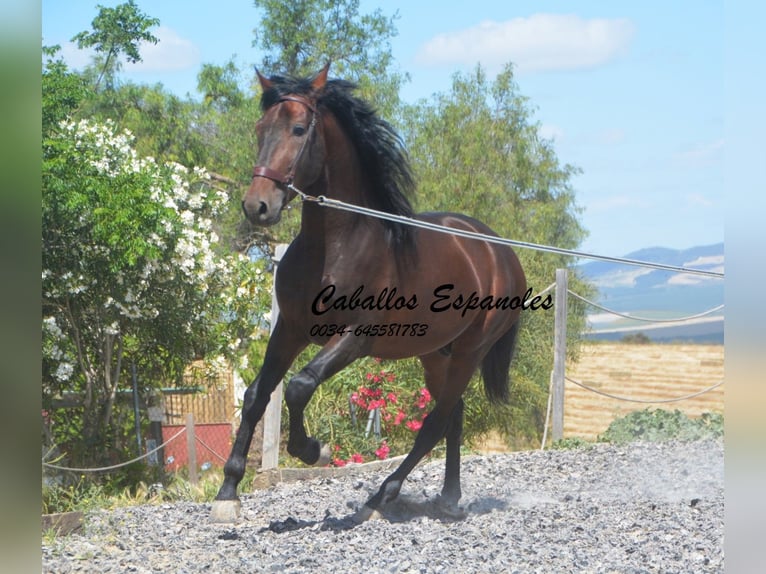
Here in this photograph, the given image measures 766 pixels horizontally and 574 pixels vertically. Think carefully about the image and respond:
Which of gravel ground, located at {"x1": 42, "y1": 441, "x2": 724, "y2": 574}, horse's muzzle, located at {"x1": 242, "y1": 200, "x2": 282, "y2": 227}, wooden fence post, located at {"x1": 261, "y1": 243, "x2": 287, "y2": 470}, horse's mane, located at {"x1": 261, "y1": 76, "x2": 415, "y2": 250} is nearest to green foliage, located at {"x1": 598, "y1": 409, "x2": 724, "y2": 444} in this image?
gravel ground, located at {"x1": 42, "y1": 441, "x2": 724, "y2": 574}

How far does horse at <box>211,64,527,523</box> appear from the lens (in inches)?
157

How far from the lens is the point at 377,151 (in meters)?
4.45

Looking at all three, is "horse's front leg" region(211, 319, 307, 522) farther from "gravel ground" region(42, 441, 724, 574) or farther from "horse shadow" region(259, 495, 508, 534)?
"horse shadow" region(259, 495, 508, 534)

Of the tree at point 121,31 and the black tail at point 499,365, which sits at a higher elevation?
the tree at point 121,31

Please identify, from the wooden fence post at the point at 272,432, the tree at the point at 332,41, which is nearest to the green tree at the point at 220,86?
the tree at the point at 332,41

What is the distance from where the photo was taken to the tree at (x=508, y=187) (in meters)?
9.72

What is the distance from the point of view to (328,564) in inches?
148

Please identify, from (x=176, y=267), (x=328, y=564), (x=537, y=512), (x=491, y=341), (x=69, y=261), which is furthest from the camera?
(x=176, y=267)

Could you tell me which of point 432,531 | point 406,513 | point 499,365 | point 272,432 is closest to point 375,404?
point 272,432

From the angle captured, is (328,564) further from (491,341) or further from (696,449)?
(696,449)

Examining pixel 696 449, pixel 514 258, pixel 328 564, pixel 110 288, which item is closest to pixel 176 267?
pixel 110 288

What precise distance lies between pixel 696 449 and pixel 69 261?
5.31 meters

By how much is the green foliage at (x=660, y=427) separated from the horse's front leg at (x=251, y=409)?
4.57m

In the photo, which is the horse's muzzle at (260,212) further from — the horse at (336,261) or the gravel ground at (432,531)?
the gravel ground at (432,531)
